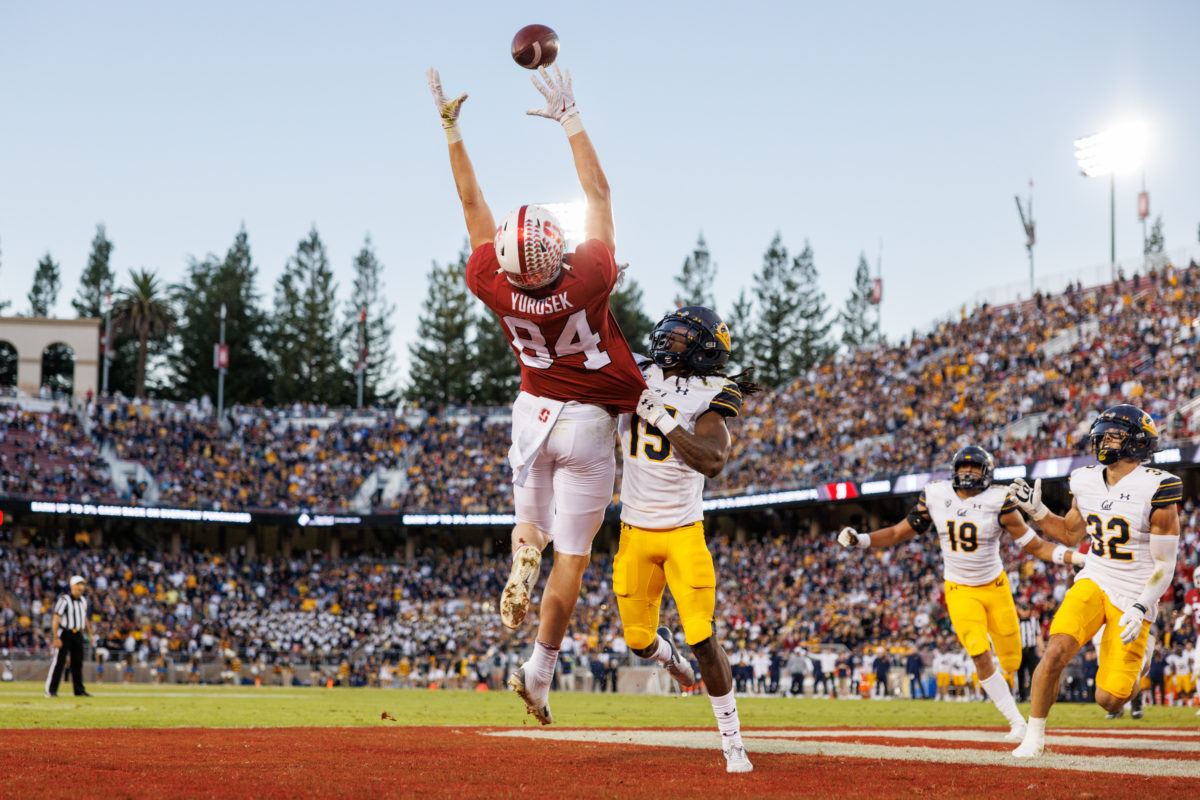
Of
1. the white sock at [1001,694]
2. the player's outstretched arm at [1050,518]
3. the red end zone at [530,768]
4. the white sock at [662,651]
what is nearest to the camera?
the red end zone at [530,768]

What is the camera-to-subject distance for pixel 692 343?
24.9 ft

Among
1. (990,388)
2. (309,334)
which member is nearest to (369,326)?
(309,334)

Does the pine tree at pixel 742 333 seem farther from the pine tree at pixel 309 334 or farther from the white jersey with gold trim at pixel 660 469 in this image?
the white jersey with gold trim at pixel 660 469

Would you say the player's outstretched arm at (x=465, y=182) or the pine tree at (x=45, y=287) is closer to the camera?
the player's outstretched arm at (x=465, y=182)

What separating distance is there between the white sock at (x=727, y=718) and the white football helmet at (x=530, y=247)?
2.73 m

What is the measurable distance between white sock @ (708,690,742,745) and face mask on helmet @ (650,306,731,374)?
6.72ft

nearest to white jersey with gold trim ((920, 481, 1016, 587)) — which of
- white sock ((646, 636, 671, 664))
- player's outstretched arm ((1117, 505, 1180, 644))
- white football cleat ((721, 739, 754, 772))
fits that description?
player's outstretched arm ((1117, 505, 1180, 644))

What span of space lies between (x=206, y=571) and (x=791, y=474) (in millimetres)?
22187

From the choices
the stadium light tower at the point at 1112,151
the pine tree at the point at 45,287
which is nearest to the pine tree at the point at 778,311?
the stadium light tower at the point at 1112,151

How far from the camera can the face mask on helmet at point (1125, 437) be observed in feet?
30.1

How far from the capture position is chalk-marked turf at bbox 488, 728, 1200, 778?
25.0ft

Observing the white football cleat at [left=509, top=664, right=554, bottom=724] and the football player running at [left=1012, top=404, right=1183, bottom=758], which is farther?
the football player running at [left=1012, top=404, right=1183, bottom=758]

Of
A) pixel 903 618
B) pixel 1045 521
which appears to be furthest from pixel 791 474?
pixel 1045 521

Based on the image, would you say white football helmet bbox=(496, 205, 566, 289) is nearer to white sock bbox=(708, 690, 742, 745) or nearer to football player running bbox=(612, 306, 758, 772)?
football player running bbox=(612, 306, 758, 772)
